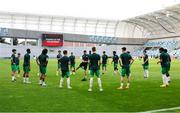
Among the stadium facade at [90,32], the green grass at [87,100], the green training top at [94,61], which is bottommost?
the green grass at [87,100]

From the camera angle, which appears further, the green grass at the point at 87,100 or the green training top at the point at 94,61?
the green training top at the point at 94,61

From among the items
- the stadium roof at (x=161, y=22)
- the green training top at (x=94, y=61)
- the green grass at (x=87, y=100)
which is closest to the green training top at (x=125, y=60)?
the green grass at (x=87, y=100)

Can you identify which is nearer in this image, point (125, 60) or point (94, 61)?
point (94, 61)

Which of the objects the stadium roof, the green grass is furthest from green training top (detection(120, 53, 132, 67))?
the stadium roof

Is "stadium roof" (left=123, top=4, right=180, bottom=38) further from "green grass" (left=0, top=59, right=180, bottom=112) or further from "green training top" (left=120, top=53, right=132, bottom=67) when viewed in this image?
"green grass" (left=0, top=59, right=180, bottom=112)

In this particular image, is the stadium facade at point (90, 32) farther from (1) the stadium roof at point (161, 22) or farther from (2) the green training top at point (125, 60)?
(2) the green training top at point (125, 60)

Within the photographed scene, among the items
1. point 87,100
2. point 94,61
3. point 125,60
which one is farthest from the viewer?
point 125,60

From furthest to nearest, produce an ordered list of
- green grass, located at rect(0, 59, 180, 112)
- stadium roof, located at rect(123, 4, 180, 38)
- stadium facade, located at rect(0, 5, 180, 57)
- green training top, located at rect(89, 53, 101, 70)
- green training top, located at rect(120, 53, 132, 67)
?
stadium facade, located at rect(0, 5, 180, 57) → stadium roof, located at rect(123, 4, 180, 38) → green training top, located at rect(120, 53, 132, 67) → green training top, located at rect(89, 53, 101, 70) → green grass, located at rect(0, 59, 180, 112)

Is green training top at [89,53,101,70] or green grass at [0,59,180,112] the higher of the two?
green training top at [89,53,101,70]

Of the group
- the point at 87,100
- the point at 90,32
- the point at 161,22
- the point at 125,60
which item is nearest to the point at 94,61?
the point at 125,60

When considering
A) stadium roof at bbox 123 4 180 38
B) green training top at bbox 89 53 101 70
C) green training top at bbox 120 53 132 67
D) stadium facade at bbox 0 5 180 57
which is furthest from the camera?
stadium facade at bbox 0 5 180 57

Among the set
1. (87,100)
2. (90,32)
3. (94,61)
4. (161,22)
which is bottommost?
(87,100)

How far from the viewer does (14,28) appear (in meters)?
96.4

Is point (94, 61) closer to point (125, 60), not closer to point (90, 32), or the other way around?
point (125, 60)
